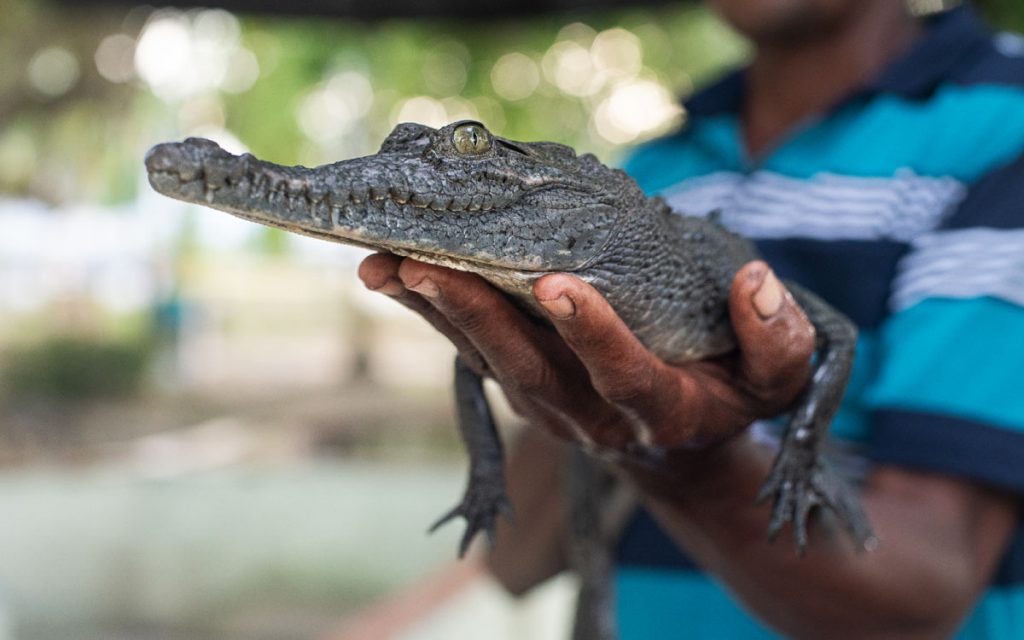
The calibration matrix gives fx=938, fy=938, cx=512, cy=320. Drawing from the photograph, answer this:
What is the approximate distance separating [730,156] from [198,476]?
517 centimetres

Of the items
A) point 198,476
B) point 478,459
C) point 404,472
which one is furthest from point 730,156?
point 198,476

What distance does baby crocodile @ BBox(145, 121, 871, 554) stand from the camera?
1024 mm

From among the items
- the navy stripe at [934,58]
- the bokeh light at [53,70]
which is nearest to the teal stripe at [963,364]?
the navy stripe at [934,58]

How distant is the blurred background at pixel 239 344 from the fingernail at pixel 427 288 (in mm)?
286

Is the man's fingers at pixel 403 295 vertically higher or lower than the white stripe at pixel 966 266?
higher

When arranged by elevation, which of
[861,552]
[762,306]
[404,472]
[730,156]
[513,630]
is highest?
[730,156]

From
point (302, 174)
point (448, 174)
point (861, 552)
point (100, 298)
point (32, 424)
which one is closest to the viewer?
point (302, 174)

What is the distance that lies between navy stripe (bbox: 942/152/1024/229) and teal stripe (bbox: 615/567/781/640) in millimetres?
949

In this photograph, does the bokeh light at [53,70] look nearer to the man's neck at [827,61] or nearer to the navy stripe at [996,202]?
the man's neck at [827,61]

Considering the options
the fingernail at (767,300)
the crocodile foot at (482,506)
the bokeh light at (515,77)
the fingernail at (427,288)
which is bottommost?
the crocodile foot at (482,506)

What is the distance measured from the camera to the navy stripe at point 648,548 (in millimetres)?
2168

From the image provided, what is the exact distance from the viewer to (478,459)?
166 centimetres

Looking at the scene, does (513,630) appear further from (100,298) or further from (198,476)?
(100,298)

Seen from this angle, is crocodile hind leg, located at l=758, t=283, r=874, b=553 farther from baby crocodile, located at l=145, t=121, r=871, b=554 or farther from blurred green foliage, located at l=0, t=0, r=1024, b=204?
blurred green foliage, located at l=0, t=0, r=1024, b=204
